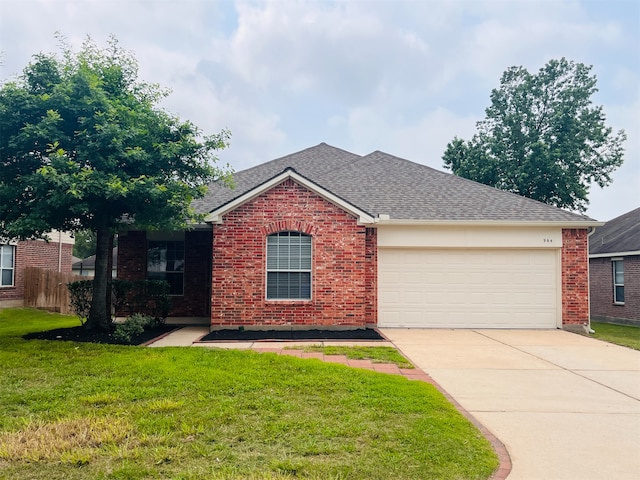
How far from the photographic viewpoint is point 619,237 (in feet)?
59.6

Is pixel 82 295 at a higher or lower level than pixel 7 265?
lower

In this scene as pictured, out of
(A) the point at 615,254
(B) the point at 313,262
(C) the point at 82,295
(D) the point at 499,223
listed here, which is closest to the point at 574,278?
(D) the point at 499,223

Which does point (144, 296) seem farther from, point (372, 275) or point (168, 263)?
point (372, 275)

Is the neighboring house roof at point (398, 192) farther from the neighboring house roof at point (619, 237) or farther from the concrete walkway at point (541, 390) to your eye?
the neighboring house roof at point (619, 237)

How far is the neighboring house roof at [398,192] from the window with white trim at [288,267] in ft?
5.28

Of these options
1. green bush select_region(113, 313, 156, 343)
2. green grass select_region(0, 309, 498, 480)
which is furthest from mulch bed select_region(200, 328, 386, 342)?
green grass select_region(0, 309, 498, 480)

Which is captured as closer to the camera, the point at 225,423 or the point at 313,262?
the point at 225,423

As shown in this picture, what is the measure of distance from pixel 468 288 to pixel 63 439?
10.5 metres

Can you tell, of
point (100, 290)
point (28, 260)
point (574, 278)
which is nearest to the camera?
point (100, 290)

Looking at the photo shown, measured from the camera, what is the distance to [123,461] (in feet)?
11.6

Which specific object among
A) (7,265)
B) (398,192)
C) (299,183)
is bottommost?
(7,265)

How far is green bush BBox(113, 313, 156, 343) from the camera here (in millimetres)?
9000

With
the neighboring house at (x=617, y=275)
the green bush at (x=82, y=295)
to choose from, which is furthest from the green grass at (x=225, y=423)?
the neighboring house at (x=617, y=275)

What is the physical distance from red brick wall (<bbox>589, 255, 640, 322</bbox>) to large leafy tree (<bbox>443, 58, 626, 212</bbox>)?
803 cm
